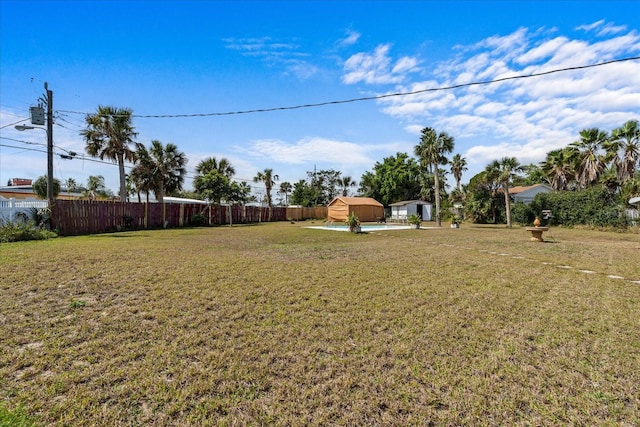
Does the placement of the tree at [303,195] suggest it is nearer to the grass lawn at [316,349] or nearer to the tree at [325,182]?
the tree at [325,182]

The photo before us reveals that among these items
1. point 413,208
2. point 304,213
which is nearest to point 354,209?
point 413,208

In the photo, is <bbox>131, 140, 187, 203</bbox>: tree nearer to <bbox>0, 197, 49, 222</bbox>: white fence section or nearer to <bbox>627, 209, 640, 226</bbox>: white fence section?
<bbox>0, 197, 49, 222</bbox>: white fence section

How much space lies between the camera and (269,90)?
1195 cm

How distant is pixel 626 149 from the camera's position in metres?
19.2

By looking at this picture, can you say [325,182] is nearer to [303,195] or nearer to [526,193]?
[303,195]

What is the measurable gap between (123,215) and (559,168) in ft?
104

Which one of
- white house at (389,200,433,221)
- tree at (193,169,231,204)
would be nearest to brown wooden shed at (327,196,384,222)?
white house at (389,200,433,221)

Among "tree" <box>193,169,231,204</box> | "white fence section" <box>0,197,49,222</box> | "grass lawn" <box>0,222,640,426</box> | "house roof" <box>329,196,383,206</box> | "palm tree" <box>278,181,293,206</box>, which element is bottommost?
"grass lawn" <box>0,222,640,426</box>

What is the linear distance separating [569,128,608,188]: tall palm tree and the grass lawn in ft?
65.8

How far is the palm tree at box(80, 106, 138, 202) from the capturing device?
19.8 m

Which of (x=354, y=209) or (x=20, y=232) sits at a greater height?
(x=354, y=209)

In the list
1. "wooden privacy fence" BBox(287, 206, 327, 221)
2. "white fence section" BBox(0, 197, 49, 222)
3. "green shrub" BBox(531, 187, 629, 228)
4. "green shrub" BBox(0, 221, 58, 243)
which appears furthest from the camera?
"wooden privacy fence" BBox(287, 206, 327, 221)

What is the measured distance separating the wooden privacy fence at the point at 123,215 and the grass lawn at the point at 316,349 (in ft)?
33.1

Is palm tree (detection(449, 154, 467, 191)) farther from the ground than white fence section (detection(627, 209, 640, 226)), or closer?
farther from the ground
